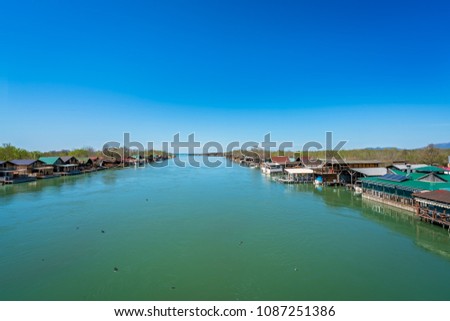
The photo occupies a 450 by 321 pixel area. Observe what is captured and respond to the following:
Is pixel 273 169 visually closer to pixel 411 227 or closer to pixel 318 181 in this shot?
pixel 318 181

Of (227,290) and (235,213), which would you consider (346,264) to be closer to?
(227,290)

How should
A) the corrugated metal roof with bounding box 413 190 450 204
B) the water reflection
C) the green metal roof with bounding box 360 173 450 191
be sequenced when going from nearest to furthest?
the water reflection < the corrugated metal roof with bounding box 413 190 450 204 < the green metal roof with bounding box 360 173 450 191

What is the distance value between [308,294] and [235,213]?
1153 cm

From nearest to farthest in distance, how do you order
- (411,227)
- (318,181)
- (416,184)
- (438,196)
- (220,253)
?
1. (220,253)
2. (438,196)
3. (411,227)
4. (416,184)
5. (318,181)

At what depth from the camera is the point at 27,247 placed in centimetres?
1291

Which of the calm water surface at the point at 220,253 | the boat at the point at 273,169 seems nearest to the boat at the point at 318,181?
the calm water surface at the point at 220,253

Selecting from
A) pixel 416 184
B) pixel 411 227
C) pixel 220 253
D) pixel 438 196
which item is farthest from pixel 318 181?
pixel 220 253

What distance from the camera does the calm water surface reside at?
8.91m

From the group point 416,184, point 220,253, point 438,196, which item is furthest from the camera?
point 416,184

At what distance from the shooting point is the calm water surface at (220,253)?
891 centimetres

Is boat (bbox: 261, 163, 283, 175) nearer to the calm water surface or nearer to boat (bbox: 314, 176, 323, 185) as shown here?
boat (bbox: 314, 176, 323, 185)

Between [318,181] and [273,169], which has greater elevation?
[273,169]

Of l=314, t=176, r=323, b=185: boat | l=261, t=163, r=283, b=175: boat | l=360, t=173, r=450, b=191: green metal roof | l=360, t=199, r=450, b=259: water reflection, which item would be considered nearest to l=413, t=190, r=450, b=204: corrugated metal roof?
l=360, t=199, r=450, b=259: water reflection

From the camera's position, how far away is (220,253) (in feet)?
39.6
